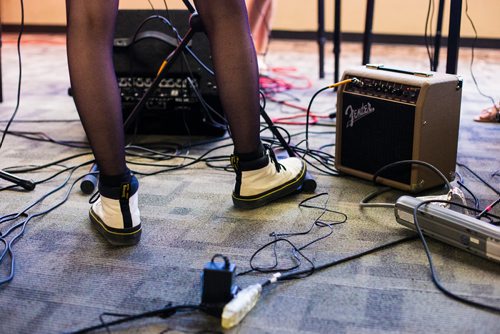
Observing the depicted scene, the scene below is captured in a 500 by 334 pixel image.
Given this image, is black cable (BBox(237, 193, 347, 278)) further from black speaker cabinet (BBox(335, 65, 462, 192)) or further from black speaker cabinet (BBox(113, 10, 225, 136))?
black speaker cabinet (BBox(113, 10, 225, 136))

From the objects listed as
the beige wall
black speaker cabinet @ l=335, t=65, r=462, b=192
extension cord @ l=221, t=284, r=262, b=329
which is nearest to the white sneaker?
black speaker cabinet @ l=335, t=65, r=462, b=192

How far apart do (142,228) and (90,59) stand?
15.2 inches

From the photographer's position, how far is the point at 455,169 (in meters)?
1.45

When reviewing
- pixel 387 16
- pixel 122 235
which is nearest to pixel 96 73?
pixel 122 235

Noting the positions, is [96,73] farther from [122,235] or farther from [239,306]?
[239,306]

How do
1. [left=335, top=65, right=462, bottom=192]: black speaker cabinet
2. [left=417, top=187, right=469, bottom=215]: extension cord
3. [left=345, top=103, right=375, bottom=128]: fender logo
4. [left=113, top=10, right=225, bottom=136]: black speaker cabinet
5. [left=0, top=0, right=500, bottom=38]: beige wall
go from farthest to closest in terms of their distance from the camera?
[left=0, top=0, right=500, bottom=38]: beige wall
[left=113, top=10, right=225, bottom=136]: black speaker cabinet
[left=345, top=103, right=375, bottom=128]: fender logo
[left=335, top=65, right=462, bottom=192]: black speaker cabinet
[left=417, top=187, right=469, bottom=215]: extension cord

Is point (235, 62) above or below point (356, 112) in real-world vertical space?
above

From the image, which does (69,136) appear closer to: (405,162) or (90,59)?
(90,59)

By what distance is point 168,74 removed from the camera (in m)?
1.87

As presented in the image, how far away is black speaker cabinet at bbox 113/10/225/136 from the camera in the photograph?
1.83 m

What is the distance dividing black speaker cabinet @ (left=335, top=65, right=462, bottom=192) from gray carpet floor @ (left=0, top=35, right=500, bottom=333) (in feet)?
0.22

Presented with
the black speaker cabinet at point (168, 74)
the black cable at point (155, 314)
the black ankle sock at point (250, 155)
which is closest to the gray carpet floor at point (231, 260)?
the black cable at point (155, 314)

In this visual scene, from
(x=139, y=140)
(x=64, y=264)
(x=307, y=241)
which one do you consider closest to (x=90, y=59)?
(x=64, y=264)

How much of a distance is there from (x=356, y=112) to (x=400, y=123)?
141mm
